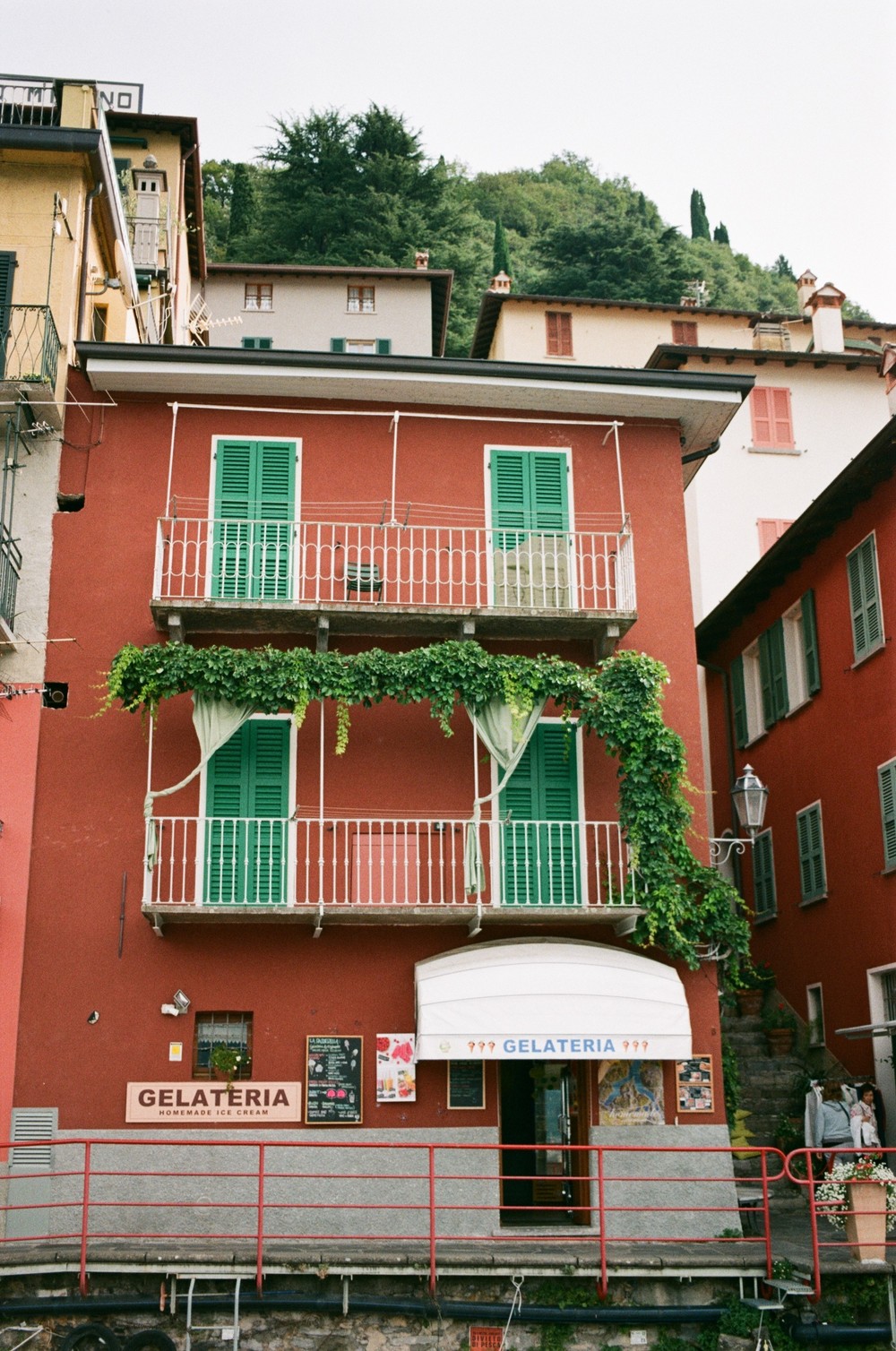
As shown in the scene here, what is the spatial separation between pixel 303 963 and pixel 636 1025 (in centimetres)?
369

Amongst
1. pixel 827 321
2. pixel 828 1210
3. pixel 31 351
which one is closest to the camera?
Answer: pixel 828 1210

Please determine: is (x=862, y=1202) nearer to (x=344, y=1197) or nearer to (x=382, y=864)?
(x=344, y=1197)

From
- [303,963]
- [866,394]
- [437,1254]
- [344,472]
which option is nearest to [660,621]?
[344,472]

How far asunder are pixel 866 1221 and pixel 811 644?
9.96 metres

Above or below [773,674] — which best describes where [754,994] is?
below

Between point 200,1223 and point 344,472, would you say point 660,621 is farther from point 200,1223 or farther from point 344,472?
point 200,1223

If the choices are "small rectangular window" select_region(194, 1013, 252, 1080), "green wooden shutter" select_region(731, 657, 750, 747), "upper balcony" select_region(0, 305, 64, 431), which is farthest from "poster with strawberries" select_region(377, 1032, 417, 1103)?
"green wooden shutter" select_region(731, 657, 750, 747)

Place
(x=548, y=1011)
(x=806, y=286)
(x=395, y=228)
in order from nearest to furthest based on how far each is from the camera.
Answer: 1. (x=548, y=1011)
2. (x=806, y=286)
3. (x=395, y=228)

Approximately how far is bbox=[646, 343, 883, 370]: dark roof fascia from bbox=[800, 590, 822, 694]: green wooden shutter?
896 cm

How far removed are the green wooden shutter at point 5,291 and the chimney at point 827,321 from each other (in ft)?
69.7

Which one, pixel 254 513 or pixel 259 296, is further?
pixel 259 296

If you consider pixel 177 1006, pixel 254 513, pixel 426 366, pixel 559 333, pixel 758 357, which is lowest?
pixel 177 1006

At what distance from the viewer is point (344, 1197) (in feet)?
49.9

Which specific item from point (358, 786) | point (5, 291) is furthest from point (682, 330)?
point (358, 786)
